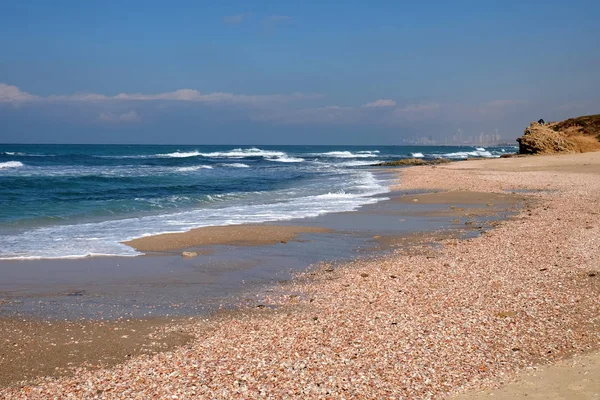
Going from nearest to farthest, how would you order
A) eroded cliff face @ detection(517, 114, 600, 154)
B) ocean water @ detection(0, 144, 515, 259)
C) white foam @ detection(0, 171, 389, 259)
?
white foam @ detection(0, 171, 389, 259)
ocean water @ detection(0, 144, 515, 259)
eroded cliff face @ detection(517, 114, 600, 154)

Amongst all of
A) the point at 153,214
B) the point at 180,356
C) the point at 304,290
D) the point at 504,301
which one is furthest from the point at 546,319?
the point at 153,214

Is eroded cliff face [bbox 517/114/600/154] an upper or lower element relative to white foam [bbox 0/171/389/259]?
upper

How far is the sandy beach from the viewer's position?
530 centimetres

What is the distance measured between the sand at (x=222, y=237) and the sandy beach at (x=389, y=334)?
11.7 feet

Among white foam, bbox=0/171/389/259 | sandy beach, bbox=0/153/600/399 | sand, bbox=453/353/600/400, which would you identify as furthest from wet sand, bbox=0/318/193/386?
white foam, bbox=0/171/389/259

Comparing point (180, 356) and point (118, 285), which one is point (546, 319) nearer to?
point (180, 356)

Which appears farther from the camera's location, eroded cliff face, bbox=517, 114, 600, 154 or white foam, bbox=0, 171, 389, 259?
eroded cliff face, bbox=517, 114, 600, 154

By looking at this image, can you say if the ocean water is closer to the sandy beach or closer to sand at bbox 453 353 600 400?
the sandy beach

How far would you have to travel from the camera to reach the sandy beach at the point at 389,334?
5.30 meters

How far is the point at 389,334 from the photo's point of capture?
6.60 m

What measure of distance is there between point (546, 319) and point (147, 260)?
7.98 meters

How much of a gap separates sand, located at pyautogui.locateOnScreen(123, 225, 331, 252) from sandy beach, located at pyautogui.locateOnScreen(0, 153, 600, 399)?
11.7ft

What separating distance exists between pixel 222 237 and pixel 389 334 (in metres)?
8.26

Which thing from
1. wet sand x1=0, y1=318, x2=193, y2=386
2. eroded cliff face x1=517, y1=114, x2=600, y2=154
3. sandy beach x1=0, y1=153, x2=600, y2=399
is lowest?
wet sand x1=0, y1=318, x2=193, y2=386
